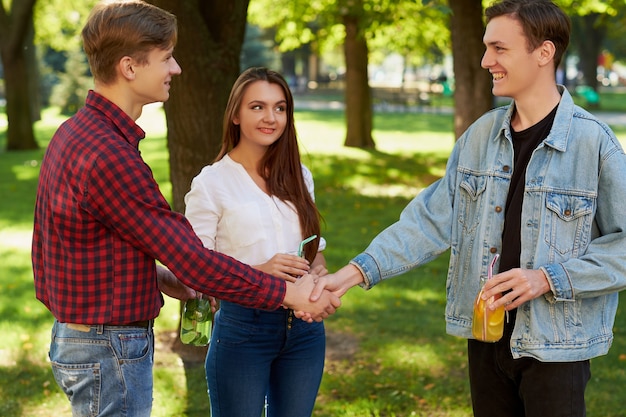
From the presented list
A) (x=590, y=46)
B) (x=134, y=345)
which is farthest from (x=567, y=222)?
(x=590, y=46)

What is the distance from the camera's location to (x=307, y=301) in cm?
331

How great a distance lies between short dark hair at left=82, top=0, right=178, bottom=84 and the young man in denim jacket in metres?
1.24

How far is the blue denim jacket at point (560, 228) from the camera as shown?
3021mm

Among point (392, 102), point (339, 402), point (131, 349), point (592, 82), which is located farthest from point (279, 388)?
point (592, 82)

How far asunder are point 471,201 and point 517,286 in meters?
0.48

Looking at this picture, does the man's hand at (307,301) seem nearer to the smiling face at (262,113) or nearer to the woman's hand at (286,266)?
the woman's hand at (286,266)

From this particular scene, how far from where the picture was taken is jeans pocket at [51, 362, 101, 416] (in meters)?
2.78

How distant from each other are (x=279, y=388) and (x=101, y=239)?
1.18 metres

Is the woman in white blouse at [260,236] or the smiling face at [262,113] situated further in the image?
the smiling face at [262,113]

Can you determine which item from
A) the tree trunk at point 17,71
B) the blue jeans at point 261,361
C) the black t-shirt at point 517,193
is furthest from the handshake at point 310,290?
the tree trunk at point 17,71

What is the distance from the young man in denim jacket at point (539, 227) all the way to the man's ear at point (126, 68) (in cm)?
131

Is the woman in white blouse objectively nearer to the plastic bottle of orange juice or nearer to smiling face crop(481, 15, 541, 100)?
the plastic bottle of orange juice

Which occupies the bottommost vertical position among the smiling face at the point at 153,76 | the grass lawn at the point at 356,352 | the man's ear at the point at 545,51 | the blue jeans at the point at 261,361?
the grass lawn at the point at 356,352

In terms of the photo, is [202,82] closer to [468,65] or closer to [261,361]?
[261,361]
